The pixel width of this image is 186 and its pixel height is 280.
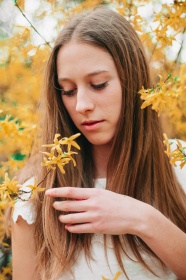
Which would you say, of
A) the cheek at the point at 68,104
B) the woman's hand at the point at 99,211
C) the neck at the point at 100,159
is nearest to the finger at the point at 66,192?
the woman's hand at the point at 99,211

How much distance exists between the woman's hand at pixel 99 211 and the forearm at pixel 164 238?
0.10 feet

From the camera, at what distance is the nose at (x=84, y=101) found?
4.30 ft

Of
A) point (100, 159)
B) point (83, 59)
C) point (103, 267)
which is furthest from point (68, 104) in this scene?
point (103, 267)

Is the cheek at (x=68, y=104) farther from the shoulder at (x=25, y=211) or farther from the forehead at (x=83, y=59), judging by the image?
the shoulder at (x=25, y=211)

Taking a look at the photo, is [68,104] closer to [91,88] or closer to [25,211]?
[91,88]

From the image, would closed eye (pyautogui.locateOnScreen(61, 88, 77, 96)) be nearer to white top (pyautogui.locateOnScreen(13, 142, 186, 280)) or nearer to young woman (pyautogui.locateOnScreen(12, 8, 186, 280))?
young woman (pyautogui.locateOnScreen(12, 8, 186, 280))

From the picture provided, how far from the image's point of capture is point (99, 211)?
3.89 ft

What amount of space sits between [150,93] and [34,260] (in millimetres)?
753

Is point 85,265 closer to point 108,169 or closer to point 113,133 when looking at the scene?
point 108,169

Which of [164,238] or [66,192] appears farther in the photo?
[164,238]

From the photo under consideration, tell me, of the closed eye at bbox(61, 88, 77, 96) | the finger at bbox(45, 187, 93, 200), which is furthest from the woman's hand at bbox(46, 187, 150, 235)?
the closed eye at bbox(61, 88, 77, 96)

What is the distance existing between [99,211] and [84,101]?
332 mm

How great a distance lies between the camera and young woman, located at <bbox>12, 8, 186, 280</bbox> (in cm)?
132

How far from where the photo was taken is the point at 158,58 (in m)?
2.08
